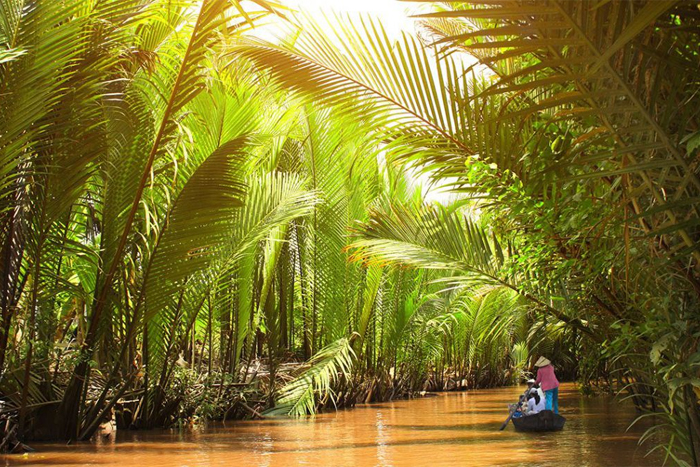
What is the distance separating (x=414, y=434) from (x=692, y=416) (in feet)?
19.5

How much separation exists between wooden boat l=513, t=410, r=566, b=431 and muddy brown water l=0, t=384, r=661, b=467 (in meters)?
0.15

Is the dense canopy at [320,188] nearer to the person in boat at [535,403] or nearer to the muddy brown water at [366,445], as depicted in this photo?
the muddy brown water at [366,445]

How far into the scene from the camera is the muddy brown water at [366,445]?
619 cm

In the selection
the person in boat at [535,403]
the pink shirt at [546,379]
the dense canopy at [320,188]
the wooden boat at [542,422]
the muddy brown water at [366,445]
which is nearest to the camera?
the dense canopy at [320,188]

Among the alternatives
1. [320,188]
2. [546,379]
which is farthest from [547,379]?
[320,188]

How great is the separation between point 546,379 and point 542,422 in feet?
5.29

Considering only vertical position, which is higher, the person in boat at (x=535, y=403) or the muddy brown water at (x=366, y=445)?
the person in boat at (x=535, y=403)

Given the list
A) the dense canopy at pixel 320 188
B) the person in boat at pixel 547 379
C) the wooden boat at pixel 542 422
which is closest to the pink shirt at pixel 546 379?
the person in boat at pixel 547 379

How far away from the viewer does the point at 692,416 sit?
3.02 meters

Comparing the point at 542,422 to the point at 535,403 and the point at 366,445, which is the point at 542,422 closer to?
the point at 535,403

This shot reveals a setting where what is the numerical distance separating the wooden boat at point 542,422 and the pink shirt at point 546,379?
138 centimetres

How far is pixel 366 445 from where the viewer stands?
7543 millimetres

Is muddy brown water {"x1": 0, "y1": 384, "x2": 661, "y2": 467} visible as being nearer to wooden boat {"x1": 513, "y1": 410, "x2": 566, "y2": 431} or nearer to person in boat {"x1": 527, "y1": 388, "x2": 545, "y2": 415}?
wooden boat {"x1": 513, "y1": 410, "x2": 566, "y2": 431}

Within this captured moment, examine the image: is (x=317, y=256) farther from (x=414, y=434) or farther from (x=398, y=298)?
(x=414, y=434)
